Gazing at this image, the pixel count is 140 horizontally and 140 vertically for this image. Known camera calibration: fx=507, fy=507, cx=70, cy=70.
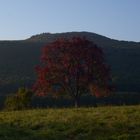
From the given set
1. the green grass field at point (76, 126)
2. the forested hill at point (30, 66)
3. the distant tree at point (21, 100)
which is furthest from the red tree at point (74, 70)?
the forested hill at point (30, 66)

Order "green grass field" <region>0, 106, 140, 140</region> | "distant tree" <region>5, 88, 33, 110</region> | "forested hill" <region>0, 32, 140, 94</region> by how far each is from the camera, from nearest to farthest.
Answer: "green grass field" <region>0, 106, 140, 140</region> → "distant tree" <region>5, 88, 33, 110</region> → "forested hill" <region>0, 32, 140, 94</region>

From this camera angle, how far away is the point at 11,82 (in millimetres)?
106000

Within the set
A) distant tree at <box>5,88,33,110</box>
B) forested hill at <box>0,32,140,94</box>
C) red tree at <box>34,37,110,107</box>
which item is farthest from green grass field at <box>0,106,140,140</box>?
forested hill at <box>0,32,140,94</box>

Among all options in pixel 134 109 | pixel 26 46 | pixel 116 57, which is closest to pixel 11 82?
pixel 116 57

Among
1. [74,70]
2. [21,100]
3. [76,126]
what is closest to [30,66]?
[21,100]

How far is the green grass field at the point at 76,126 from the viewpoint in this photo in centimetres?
1848

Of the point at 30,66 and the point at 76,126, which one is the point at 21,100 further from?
the point at 30,66

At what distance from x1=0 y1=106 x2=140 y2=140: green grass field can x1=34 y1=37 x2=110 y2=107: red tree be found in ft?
54.4

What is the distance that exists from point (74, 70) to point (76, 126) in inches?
852

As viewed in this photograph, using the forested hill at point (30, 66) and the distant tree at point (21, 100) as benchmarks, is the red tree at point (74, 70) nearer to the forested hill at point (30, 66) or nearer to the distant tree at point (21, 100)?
the distant tree at point (21, 100)

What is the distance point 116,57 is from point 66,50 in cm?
10698

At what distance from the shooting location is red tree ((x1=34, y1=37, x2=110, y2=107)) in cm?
4125

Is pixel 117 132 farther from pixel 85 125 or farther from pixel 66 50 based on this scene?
pixel 66 50

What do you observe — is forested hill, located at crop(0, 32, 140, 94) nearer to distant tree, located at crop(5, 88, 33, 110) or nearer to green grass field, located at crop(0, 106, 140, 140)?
distant tree, located at crop(5, 88, 33, 110)
